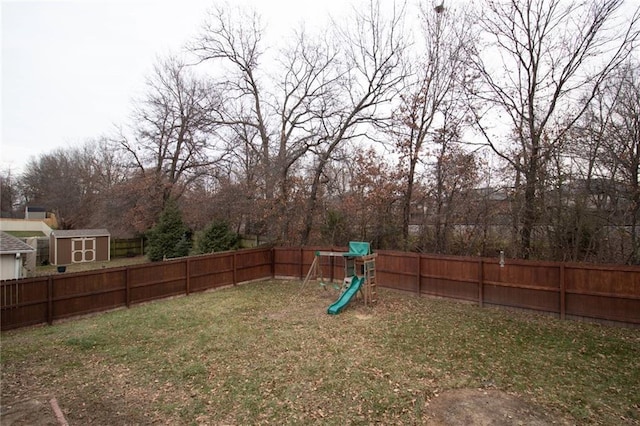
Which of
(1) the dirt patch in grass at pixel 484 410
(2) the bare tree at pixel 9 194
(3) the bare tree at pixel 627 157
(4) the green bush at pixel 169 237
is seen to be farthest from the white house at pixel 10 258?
(2) the bare tree at pixel 9 194

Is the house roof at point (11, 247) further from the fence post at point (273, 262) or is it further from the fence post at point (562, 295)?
the fence post at point (562, 295)

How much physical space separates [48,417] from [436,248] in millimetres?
12525

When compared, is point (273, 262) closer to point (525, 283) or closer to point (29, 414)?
point (525, 283)

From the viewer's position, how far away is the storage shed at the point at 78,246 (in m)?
23.3

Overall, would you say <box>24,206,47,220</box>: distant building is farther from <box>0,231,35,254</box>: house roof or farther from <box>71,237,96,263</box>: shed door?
<box>0,231,35,254</box>: house roof

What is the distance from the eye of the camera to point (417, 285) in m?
11.0

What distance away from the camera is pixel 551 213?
10.6 meters

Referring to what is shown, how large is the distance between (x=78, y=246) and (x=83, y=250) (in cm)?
45

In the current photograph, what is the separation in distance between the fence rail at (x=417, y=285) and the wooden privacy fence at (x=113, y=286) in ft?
0.06

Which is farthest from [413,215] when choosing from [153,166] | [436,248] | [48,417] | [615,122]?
[153,166]

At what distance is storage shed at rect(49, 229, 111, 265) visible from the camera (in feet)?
76.4

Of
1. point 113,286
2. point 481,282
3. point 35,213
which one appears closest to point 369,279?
point 481,282

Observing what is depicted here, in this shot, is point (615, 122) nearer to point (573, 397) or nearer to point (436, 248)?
point (436, 248)

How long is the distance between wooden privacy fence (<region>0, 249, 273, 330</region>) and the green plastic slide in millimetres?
5412
